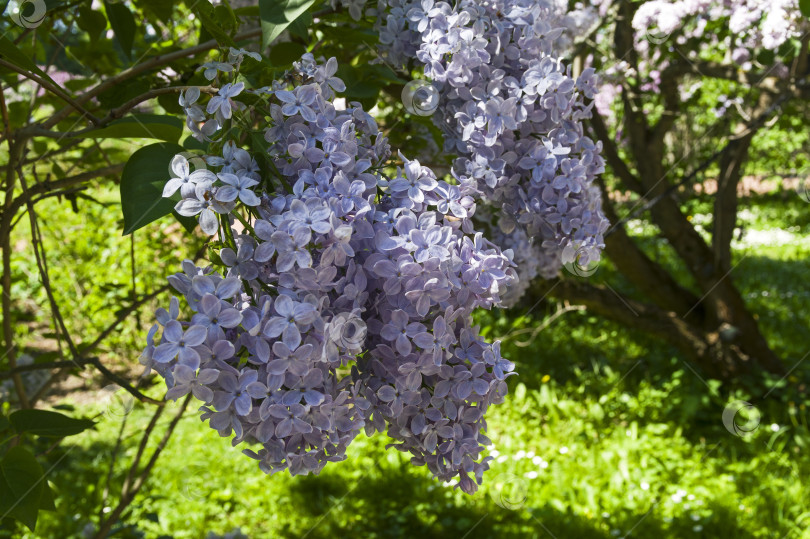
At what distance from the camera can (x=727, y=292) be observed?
344 cm

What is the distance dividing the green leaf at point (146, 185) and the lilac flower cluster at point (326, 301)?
1.2 inches

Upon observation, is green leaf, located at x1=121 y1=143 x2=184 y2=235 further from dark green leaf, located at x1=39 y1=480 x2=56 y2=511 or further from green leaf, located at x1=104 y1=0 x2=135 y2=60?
green leaf, located at x1=104 y1=0 x2=135 y2=60

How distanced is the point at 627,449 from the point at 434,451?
2.63 m

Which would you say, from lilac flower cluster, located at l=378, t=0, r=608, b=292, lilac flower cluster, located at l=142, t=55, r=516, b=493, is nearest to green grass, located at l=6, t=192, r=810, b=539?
lilac flower cluster, located at l=378, t=0, r=608, b=292

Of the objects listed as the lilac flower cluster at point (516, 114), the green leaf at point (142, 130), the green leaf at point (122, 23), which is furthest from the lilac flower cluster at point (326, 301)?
the green leaf at point (122, 23)

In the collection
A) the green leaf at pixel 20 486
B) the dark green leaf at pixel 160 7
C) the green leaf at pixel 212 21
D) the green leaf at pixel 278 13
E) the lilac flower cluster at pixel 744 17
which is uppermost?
the lilac flower cluster at pixel 744 17

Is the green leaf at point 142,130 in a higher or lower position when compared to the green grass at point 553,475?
lower

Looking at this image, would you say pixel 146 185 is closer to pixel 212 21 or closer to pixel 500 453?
pixel 212 21

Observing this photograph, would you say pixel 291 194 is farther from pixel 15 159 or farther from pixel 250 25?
pixel 250 25

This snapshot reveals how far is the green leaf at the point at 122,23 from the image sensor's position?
97 centimetres

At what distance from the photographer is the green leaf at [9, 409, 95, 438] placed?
70cm

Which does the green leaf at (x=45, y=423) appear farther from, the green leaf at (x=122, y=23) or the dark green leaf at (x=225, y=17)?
the green leaf at (x=122, y=23)

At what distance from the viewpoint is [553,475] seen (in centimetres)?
284

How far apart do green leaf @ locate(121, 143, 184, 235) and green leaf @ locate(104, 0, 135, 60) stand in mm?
495
